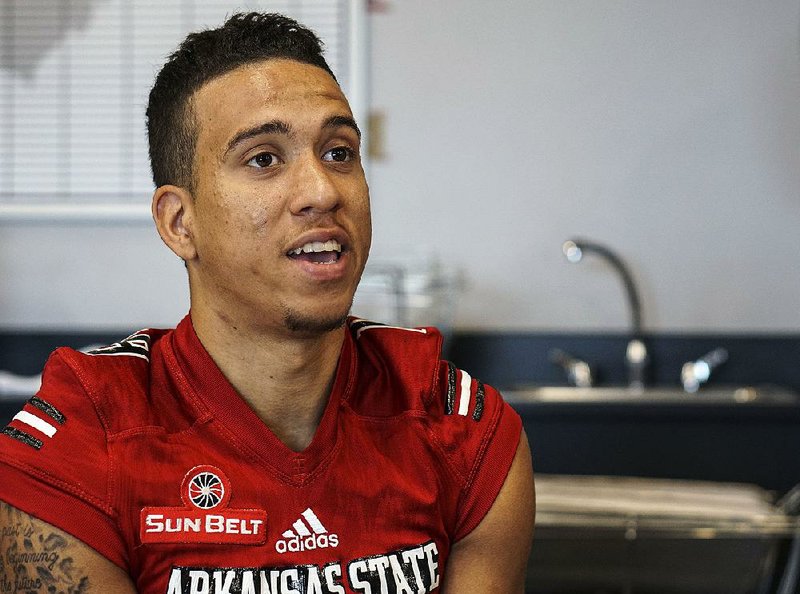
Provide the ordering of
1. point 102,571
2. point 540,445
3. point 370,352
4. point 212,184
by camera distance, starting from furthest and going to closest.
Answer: point 540,445
point 370,352
point 212,184
point 102,571

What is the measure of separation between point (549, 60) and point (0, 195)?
156 cm

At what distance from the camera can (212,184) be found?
1148 millimetres

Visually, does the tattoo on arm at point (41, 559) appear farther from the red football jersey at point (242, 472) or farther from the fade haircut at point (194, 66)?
the fade haircut at point (194, 66)

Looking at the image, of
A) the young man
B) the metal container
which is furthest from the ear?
the metal container

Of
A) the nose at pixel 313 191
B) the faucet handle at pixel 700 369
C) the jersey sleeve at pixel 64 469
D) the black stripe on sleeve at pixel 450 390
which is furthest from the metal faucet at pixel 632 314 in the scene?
the jersey sleeve at pixel 64 469

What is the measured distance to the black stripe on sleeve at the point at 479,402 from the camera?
1265 millimetres

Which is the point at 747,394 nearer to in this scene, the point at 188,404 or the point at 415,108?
the point at 415,108

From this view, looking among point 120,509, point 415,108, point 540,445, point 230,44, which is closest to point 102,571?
point 120,509

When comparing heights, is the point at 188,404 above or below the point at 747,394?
above

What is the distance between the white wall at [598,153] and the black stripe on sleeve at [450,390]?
1.53 metres

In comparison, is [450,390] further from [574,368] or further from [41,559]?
[574,368]

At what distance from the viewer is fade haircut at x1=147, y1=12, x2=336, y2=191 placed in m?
1.19

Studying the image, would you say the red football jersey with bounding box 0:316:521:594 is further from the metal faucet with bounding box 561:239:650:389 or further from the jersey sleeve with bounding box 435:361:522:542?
the metal faucet with bounding box 561:239:650:389

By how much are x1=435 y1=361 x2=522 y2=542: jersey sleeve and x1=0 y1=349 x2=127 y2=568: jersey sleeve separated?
15.1 inches
